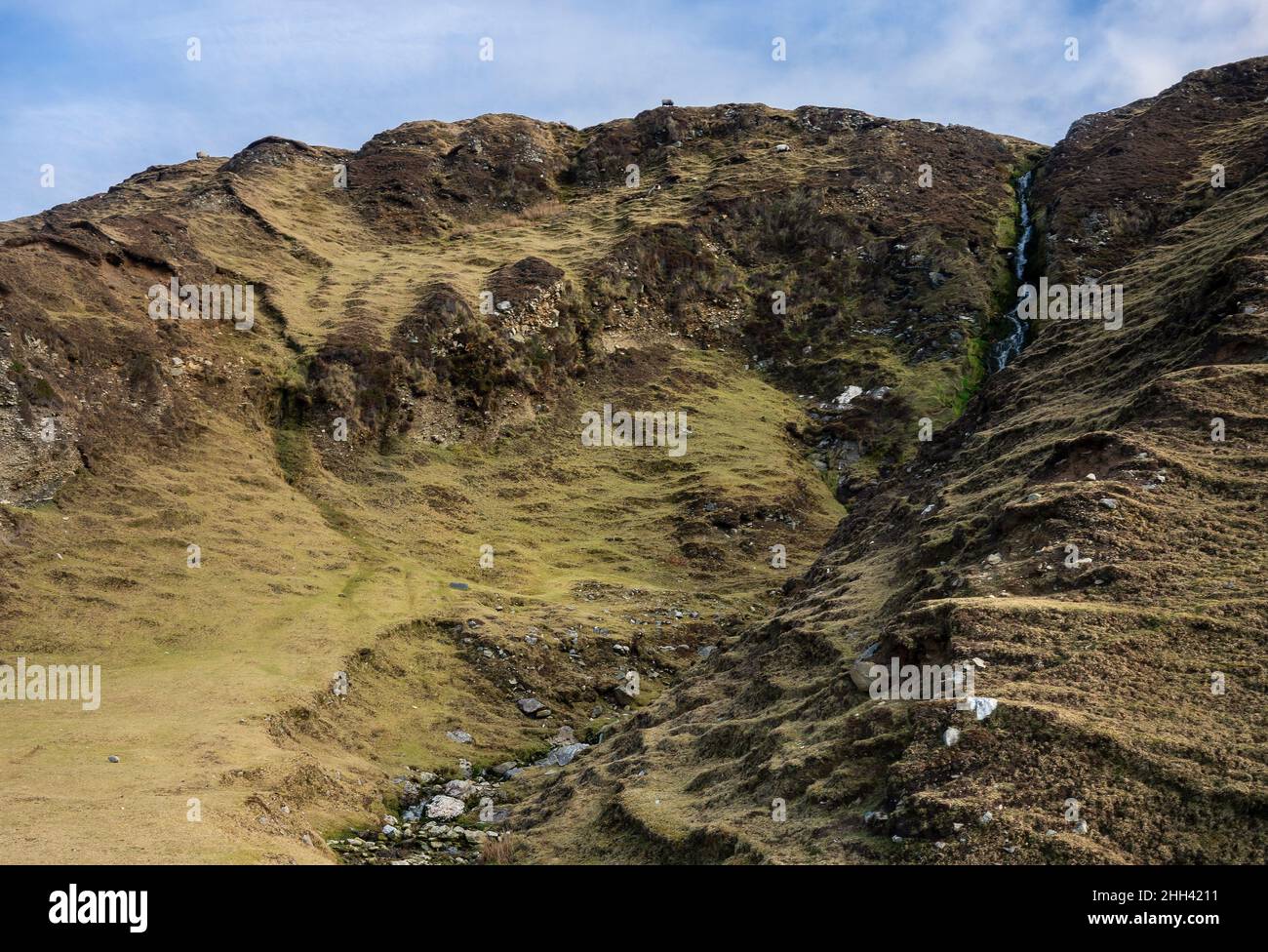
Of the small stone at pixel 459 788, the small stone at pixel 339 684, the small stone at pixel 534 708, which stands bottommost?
the small stone at pixel 459 788

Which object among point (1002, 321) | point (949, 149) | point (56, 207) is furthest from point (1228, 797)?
point (56, 207)

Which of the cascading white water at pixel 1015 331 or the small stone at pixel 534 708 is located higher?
the cascading white water at pixel 1015 331

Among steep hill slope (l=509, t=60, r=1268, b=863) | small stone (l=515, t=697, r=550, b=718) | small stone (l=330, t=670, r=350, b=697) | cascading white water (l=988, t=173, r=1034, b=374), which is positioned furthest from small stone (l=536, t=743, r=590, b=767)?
cascading white water (l=988, t=173, r=1034, b=374)

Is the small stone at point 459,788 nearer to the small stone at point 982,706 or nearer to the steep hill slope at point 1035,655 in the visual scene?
the steep hill slope at point 1035,655

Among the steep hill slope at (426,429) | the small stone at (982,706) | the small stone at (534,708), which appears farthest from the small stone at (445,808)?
the small stone at (982,706)

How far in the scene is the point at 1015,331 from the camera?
41.2 meters

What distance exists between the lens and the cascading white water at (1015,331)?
39.8 meters

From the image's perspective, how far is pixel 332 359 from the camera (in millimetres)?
32406

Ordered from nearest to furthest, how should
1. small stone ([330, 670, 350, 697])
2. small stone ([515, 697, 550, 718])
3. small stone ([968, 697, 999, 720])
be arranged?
small stone ([968, 697, 999, 720]) → small stone ([330, 670, 350, 697]) → small stone ([515, 697, 550, 718])

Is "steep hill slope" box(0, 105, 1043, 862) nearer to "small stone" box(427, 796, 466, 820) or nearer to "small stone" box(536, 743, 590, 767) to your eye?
"small stone" box(536, 743, 590, 767)

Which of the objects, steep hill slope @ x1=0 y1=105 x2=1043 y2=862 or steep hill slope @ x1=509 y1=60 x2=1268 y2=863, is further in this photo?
steep hill slope @ x1=0 y1=105 x2=1043 y2=862

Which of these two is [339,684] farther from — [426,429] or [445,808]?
[426,429]

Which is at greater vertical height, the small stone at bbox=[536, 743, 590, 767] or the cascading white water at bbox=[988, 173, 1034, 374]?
the cascading white water at bbox=[988, 173, 1034, 374]

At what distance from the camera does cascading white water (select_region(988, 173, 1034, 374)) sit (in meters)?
39.8
